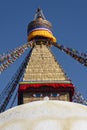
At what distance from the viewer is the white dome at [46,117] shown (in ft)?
9.73

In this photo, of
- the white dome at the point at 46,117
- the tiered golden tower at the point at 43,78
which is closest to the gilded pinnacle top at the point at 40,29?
the tiered golden tower at the point at 43,78

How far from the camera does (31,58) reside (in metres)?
26.0

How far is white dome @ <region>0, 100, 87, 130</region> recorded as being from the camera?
2.97 meters

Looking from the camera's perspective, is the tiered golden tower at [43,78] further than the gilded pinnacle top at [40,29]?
No

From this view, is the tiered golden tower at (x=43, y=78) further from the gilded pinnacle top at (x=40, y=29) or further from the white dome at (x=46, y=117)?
the white dome at (x=46, y=117)

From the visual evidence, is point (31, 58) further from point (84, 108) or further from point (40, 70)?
point (84, 108)

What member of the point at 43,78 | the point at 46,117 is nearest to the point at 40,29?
the point at 43,78

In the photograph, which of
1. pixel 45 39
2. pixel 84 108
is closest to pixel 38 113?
pixel 84 108

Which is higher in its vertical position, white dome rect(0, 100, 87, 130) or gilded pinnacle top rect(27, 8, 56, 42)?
gilded pinnacle top rect(27, 8, 56, 42)

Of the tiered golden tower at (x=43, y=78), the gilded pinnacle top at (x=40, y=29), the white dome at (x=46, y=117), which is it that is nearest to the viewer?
the white dome at (x=46, y=117)

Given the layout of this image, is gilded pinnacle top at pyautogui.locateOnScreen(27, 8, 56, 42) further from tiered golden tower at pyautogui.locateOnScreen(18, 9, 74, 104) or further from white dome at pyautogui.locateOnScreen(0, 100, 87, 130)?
white dome at pyautogui.locateOnScreen(0, 100, 87, 130)

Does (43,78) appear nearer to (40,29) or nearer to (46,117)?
(40,29)

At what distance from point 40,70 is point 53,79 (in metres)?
1.42

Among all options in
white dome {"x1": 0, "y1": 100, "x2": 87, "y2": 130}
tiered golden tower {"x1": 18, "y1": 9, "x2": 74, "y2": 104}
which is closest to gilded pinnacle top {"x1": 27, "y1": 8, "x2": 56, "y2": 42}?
tiered golden tower {"x1": 18, "y1": 9, "x2": 74, "y2": 104}
